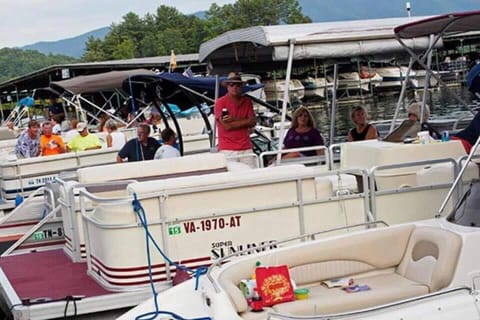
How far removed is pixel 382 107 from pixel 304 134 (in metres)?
25.7

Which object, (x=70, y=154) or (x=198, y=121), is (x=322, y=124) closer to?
(x=198, y=121)

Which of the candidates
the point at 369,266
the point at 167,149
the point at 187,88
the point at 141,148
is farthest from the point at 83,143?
the point at 369,266

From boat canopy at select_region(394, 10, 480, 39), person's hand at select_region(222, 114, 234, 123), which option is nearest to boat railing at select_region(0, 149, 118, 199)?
person's hand at select_region(222, 114, 234, 123)

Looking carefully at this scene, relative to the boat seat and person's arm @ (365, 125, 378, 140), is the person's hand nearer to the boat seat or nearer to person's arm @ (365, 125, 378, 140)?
the boat seat

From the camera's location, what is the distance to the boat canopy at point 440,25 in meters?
7.35

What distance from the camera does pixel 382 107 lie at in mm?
33875

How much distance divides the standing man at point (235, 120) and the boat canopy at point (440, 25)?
1.80 meters

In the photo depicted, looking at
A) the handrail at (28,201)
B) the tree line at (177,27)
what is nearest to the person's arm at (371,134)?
the handrail at (28,201)

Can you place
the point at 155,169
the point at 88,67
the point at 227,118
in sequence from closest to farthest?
the point at 155,169 < the point at 227,118 < the point at 88,67

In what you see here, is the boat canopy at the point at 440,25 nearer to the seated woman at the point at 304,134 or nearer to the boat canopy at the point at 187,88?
the seated woman at the point at 304,134

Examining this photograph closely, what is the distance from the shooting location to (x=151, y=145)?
995 centimetres

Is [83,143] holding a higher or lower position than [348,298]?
higher

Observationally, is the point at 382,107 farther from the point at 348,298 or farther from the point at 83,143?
the point at 348,298

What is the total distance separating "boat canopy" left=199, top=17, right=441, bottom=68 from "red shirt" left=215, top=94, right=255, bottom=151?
24.1 inches
